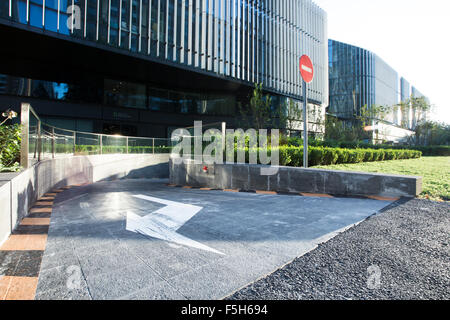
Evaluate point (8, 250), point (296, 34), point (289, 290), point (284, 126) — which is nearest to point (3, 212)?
point (8, 250)

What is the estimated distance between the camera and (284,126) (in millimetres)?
26719

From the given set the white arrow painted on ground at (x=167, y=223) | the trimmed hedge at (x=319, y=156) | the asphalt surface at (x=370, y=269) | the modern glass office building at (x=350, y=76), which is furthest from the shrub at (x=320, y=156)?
the modern glass office building at (x=350, y=76)

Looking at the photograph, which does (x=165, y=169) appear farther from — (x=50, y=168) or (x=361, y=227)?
(x=361, y=227)

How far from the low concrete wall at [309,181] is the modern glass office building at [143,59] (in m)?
15.6

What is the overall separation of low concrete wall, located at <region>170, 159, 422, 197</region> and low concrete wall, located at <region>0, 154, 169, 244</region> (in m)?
5.52

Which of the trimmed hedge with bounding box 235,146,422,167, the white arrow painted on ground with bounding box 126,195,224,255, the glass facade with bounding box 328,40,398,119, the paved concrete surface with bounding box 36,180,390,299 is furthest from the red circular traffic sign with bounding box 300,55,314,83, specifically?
the glass facade with bounding box 328,40,398,119

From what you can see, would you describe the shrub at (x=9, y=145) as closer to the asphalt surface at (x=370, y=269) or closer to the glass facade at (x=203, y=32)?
the asphalt surface at (x=370, y=269)

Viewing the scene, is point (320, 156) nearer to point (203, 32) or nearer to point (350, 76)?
point (203, 32)

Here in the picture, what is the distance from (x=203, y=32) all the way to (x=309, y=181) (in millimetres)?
22104

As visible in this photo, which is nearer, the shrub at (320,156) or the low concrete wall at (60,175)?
the low concrete wall at (60,175)

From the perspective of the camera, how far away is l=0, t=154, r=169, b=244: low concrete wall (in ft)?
11.6

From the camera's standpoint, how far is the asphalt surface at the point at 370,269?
1.95 m

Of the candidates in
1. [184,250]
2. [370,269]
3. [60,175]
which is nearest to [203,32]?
[60,175]
